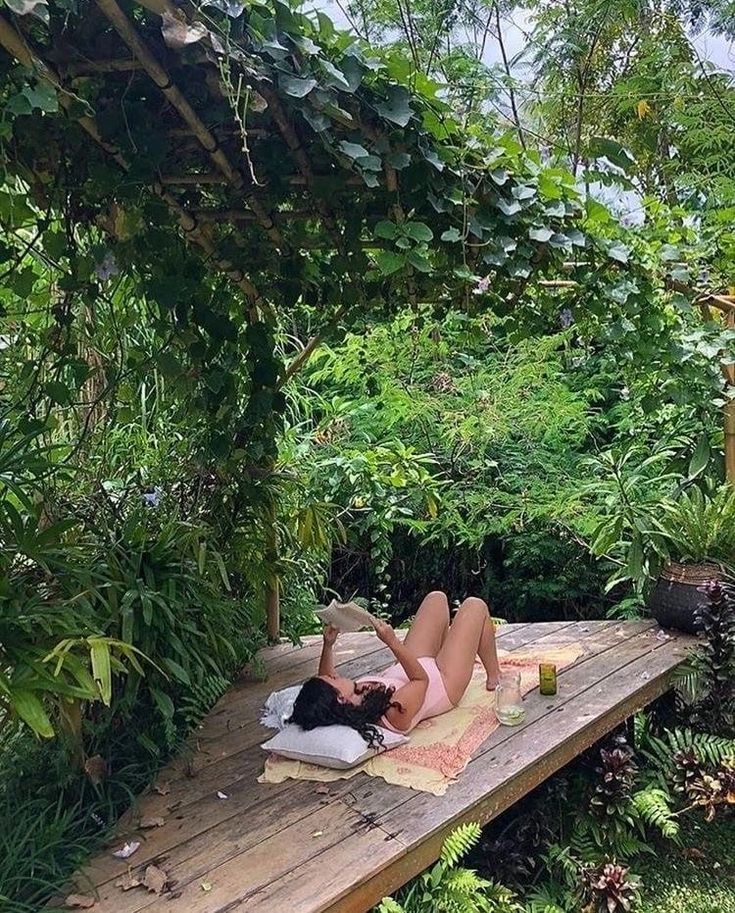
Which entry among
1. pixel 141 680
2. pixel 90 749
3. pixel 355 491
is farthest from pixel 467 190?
pixel 355 491

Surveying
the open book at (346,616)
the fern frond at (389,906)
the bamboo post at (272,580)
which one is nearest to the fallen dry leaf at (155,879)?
the fern frond at (389,906)

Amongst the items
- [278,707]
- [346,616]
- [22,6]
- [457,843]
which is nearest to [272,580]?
[278,707]

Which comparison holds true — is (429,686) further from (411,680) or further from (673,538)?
(673,538)

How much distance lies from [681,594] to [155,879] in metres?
2.29

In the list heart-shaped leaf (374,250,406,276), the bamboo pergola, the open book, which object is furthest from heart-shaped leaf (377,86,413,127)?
the open book

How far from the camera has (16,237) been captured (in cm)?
203

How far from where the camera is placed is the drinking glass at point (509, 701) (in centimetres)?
233

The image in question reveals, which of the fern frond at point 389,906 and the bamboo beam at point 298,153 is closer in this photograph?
the bamboo beam at point 298,153

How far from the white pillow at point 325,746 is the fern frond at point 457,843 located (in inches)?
14.4

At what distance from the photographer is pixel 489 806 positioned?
6.37ft

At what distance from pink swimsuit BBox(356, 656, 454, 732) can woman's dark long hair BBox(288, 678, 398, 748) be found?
120mm

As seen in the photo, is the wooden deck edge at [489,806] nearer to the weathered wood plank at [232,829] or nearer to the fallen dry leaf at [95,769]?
the weathered wood plank at [232,829]

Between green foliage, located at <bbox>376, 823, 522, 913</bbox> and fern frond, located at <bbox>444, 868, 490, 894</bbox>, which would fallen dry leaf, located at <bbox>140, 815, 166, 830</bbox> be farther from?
fern frond, located at <bbox>444, 868, 490, 894</bbox>

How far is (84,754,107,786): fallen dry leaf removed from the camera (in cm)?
196
